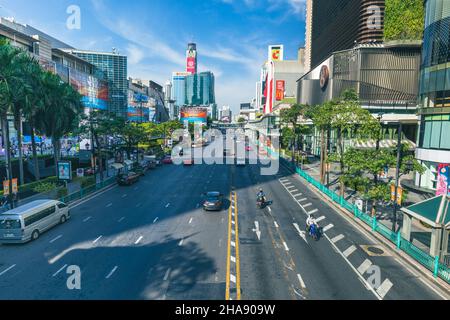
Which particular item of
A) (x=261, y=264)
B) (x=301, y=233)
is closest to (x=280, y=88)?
(x=301, y=233)

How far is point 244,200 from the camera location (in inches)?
1241

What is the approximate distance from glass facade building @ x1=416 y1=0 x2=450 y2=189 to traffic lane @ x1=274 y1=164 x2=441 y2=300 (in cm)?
1093

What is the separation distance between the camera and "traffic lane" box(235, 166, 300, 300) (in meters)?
13.5

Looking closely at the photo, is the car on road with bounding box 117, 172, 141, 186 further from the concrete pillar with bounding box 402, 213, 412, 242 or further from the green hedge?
the green hedge

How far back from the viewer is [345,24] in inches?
2773

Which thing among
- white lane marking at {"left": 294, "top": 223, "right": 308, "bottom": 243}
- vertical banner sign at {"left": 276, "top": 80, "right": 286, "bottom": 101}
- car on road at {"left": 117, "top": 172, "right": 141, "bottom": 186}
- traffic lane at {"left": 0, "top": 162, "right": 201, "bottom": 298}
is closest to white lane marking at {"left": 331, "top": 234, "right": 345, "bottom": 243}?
white lane marking at {"left": 294, "top": 223, "right": 308, "bottom": 243}

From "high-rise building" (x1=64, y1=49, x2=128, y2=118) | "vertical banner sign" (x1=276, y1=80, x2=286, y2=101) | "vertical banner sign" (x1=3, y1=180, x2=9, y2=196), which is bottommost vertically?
"vertical banner sign" (x1=3, y1=180, x2=9, y2=196)

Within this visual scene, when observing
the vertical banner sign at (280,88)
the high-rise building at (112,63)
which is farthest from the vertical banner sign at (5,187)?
the high-rise building at (112,63)

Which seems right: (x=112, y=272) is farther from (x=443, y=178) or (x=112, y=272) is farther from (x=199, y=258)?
(x=443, y=178)

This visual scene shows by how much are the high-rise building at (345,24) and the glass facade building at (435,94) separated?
108 ft

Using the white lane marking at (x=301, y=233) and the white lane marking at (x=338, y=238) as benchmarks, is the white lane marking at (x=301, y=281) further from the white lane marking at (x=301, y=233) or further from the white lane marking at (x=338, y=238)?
the white lane marking at (x=338, y=238)

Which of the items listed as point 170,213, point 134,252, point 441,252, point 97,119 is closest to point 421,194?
point 441,252

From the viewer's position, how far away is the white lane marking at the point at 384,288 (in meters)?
13.5
